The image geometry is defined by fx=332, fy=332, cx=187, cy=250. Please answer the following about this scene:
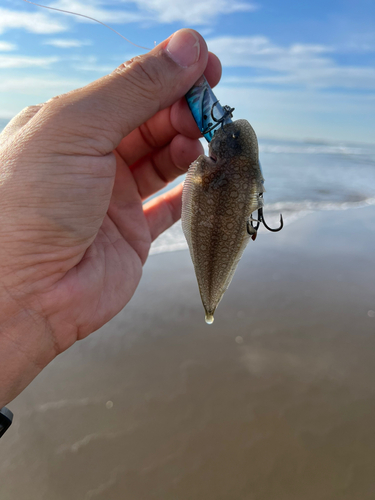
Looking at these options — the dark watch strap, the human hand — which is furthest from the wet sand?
the human hand

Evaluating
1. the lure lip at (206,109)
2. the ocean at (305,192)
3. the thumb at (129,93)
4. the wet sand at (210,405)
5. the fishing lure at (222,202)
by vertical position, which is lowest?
the ocean at (305,192)

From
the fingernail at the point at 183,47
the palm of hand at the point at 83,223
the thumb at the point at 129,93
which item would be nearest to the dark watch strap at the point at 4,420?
the palm of hand at the point at 83,223

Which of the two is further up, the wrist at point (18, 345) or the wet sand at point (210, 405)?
the wrist at point (18, 345)

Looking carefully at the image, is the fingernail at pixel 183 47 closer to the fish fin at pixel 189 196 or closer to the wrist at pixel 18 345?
the fish fin at pixel 189 196

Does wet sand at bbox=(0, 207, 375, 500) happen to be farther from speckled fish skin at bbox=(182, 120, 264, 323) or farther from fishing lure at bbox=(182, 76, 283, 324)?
speckled fish skin at bbox=(182, 120, 264, 323)

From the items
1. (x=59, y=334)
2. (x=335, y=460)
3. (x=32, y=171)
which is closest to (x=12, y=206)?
(x=32, y=171)

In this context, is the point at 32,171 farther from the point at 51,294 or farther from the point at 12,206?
the point at 51,294

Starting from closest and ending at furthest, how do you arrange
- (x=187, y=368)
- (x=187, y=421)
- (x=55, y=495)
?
(x=55, y=495) < (x=187, y=421) < (x=187, y=368)
